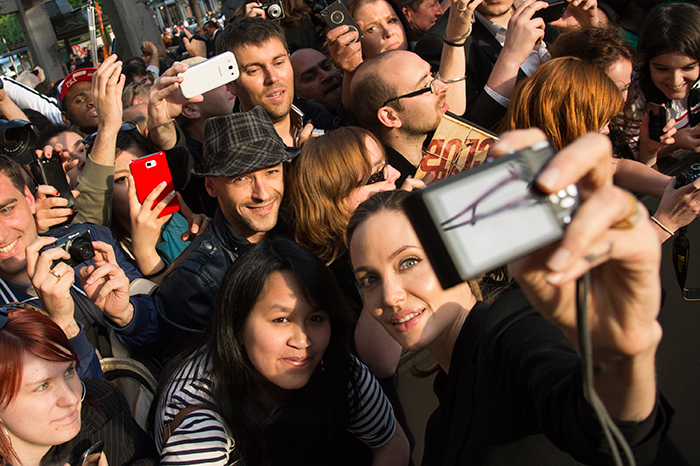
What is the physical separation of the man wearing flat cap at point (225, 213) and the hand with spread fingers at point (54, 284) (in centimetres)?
43

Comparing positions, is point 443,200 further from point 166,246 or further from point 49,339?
point 166,246

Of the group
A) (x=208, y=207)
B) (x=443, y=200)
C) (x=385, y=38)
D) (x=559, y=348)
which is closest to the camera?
(x=443, y=200)

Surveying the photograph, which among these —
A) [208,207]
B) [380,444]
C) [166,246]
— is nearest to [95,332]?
[166,246]

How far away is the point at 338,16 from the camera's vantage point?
335cm

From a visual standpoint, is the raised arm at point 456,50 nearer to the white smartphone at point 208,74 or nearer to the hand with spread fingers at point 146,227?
the white smartphone at point 208,74

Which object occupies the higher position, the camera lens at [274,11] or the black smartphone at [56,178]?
the camera lens at [274,11]

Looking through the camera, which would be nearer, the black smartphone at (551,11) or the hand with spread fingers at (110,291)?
the hand with spread fingers at (110,291)

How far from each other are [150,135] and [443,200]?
113 inches

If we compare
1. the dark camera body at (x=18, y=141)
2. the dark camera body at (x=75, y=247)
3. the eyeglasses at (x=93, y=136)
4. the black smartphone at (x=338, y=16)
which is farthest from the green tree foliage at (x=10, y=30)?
the dark camera body at (x=75, y=247)

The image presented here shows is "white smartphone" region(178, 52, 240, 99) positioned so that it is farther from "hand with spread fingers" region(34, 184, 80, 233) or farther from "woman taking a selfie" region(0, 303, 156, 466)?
"woman taking a selfie" region(0, 303, 156, 466)

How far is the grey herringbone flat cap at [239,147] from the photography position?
2652 millimetres

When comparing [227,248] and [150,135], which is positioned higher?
[150,135]

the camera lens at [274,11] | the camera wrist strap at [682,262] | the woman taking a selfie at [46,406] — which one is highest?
the camera lens at [274,11]

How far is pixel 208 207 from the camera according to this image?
135 inches
